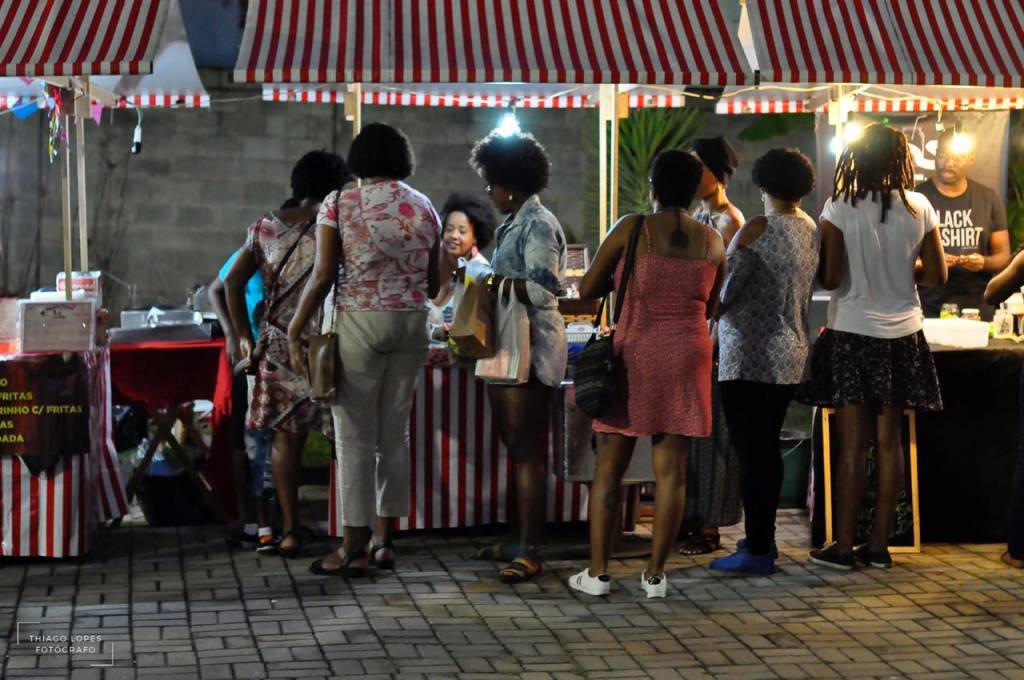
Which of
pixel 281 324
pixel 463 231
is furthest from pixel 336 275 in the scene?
pixel 463 231

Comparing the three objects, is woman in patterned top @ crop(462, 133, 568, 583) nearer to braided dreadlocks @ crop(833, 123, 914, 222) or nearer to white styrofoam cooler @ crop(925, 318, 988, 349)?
braided dreadlocks @ crop(833, 123, 914, 222)

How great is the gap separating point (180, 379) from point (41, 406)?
1.02 meters

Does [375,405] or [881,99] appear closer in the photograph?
[375,405]

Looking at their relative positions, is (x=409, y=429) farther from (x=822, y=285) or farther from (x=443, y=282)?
(x=822, y=285)

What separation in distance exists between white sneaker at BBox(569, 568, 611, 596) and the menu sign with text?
2.18 metres

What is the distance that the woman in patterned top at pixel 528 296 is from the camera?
6.04 meters

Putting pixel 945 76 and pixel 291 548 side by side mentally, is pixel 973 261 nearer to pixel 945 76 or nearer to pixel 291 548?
pixel 945 76

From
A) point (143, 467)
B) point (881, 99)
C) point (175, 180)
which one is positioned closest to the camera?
point (143, 467)

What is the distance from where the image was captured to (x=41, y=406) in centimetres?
634

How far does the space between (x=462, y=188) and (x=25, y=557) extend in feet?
22.2

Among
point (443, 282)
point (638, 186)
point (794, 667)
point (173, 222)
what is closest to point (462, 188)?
point (638, 186)

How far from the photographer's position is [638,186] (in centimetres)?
1313

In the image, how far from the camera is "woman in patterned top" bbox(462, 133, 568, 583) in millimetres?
6043

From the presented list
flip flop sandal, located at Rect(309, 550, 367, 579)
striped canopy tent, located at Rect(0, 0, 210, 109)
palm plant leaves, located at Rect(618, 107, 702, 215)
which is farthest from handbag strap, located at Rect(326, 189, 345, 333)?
palm plant leaves, located at Rect(618, 107, 702, 215)
